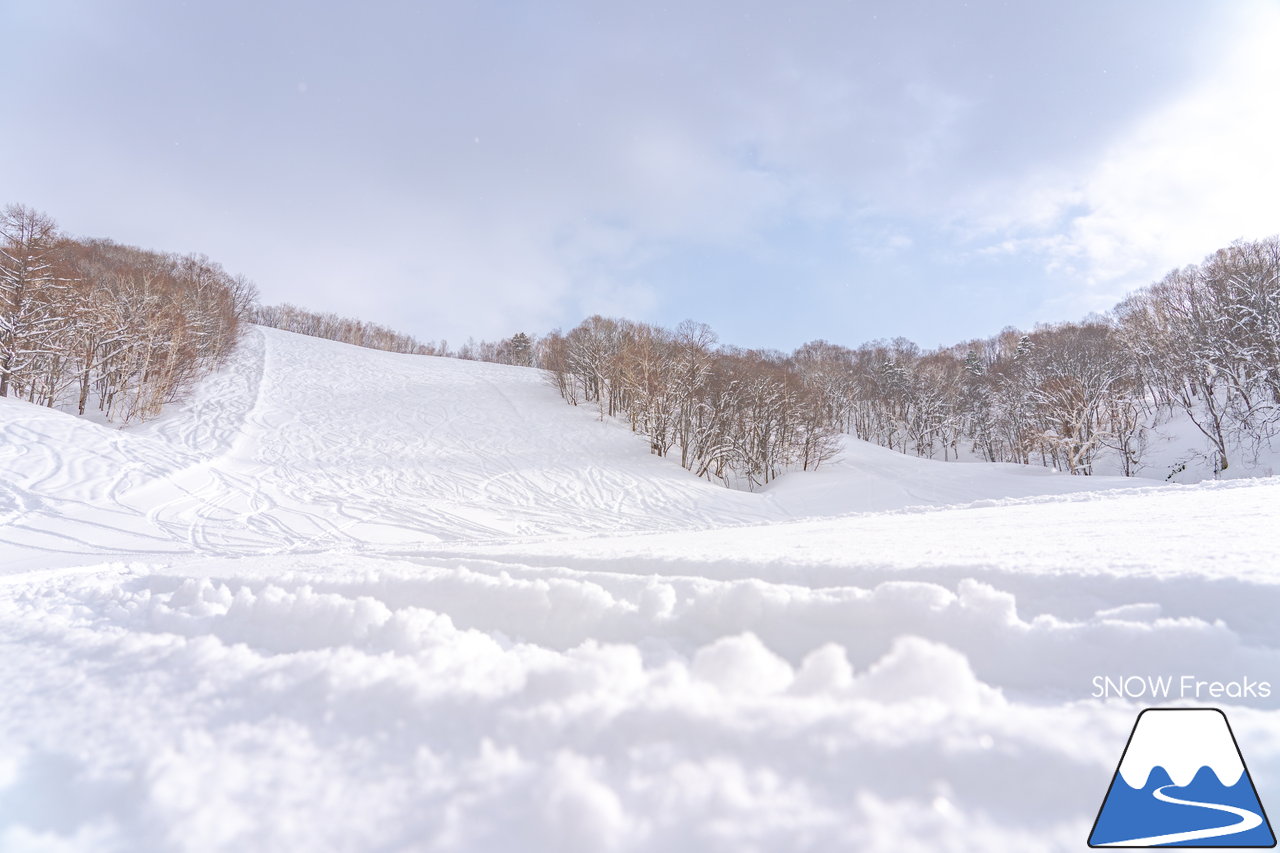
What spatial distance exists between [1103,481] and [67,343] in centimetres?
3975

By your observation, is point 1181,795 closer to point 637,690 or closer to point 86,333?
point 637,690

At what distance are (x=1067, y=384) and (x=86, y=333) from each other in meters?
46.7

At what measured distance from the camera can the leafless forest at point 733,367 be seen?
18719 millimetres

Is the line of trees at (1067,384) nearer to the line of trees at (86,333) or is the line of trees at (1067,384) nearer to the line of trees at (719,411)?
the line of trees at (719,411)

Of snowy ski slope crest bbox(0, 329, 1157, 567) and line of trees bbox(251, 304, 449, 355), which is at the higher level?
line of trees bbox(251, 304, 449, 355)

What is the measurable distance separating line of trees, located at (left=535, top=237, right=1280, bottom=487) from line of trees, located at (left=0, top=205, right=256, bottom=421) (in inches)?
801

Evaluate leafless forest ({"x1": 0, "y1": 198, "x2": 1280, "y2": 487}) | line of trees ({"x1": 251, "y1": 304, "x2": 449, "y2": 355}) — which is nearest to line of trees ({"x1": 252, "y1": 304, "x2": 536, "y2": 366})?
line of trees ({"x1": 251, "y1": 304, "x2": 449, "y2": 355})

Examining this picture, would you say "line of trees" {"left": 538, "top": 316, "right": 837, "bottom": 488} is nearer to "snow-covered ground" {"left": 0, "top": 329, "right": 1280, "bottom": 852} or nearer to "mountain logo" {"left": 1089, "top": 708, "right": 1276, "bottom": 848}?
"snow-covered ground" {"left": 0, "top": 329, "right": 1280, "bottom": 852}

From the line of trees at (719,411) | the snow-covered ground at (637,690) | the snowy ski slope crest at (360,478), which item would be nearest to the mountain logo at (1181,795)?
the snow-covered ground at (637,690)

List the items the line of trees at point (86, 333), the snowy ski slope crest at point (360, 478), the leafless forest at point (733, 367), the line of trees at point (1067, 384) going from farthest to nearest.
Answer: the line of trees at point (1067, 384), the leafless forest at point (733, 367), the line of trees at point (86, 333), the snowy ski slope crest at point (360, 478)

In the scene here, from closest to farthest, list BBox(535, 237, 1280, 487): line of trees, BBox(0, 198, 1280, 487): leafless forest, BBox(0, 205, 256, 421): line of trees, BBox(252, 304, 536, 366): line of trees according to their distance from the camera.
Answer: BBox(0, 205, 256, 421): line of trees → BBox(0, 198, 1280, 487): leafless forest → BBox(535, 237, 1280, 487): line of trees → BBox(252, 304, 536, 366): line of trees

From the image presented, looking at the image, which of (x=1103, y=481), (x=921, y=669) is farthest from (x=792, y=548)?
(x=1103, y=481)

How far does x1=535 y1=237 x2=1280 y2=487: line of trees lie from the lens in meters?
20.2

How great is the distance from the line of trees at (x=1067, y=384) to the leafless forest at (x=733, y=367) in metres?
0.10
